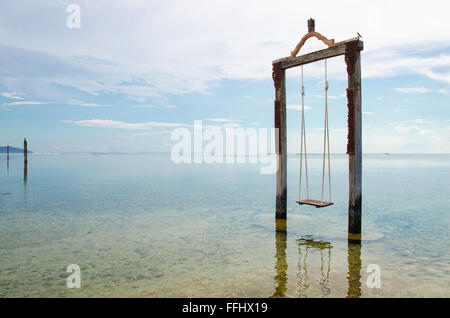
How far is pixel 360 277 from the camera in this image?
7102 millimetres

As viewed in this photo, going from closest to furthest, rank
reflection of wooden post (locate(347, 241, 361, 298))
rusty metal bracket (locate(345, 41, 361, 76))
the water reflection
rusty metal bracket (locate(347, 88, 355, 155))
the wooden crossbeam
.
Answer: reflection of wooden post (locate(347, 241, 361, 298))
the water reflection
rusty metal bracket (locate(345, 41, 361, 76))
rusty metal bracket (locate(347, 88, 355, 155))
the wooden crossbeam

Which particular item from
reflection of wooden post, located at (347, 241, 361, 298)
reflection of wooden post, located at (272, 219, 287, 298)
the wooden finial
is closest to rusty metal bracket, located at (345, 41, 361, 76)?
the wooden finial

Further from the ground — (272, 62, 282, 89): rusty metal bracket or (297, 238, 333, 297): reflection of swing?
(272, 62, 282, 89): rusty metal bracket

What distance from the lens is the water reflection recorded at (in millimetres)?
6461

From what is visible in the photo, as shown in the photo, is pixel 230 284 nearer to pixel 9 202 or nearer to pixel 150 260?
pixel 150 260

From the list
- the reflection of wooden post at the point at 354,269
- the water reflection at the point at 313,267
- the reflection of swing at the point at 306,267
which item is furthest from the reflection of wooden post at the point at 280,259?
the reflection of wooden post at the point at 354,269

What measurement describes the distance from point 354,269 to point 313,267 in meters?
0.98

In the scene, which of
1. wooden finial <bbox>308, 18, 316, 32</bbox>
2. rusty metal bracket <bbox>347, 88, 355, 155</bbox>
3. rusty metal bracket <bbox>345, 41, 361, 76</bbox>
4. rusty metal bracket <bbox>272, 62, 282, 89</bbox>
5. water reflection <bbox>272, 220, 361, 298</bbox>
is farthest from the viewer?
rusty metal bracket <bbox>272, 62, 282, 89</bbox>

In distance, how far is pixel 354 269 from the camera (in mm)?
7641

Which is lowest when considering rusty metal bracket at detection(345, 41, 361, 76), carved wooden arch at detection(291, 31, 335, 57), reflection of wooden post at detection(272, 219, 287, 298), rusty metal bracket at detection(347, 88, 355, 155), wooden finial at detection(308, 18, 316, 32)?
reflection of wooden post at detection(272, 219, 287, 298)

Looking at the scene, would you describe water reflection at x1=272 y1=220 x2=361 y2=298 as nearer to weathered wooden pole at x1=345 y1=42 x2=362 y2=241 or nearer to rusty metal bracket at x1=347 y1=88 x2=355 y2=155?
weathered wooden pole at x1=345 y1=42 x2=362 y2=241

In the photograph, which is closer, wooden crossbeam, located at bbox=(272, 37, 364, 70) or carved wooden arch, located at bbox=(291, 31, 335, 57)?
wooden crossbeam, located at bbox=(272, 37, 364, 70)

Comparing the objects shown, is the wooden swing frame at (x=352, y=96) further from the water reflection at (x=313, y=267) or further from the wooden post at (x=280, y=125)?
the water reflection at (x=313, y=267)
